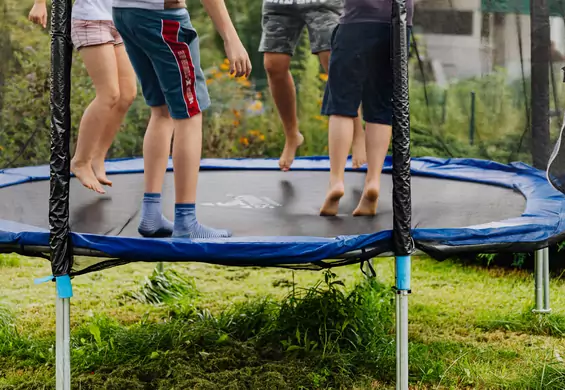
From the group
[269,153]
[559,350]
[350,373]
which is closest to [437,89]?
[269,153]

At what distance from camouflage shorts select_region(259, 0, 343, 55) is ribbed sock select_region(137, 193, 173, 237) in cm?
105

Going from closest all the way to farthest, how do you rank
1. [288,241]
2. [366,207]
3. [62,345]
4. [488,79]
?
[62,345] < [288,241] < [366,207] < [488,79]

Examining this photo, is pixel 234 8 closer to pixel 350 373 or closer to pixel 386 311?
pixel 386 311

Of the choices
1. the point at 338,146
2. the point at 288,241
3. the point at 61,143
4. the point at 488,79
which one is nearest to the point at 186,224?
the point at 288,241

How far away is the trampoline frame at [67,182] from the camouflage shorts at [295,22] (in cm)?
109

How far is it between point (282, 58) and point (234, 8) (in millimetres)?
1469

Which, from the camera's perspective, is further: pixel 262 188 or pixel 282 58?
pixel 262 188

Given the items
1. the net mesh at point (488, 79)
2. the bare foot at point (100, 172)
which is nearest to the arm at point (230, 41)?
the bare foot at point (100, 172)

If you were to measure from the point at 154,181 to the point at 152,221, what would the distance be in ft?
0.34

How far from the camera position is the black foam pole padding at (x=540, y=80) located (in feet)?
12.0

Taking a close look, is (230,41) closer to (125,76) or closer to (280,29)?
(125,76)

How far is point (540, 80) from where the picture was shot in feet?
12.1

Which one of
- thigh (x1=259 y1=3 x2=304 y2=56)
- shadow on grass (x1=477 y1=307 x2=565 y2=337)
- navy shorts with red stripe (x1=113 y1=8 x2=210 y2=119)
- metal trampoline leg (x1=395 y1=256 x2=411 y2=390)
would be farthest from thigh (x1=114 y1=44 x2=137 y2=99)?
shadow on grass (x1=477 y1=307 x2=565 y2=337)

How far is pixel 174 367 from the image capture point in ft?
7.70
